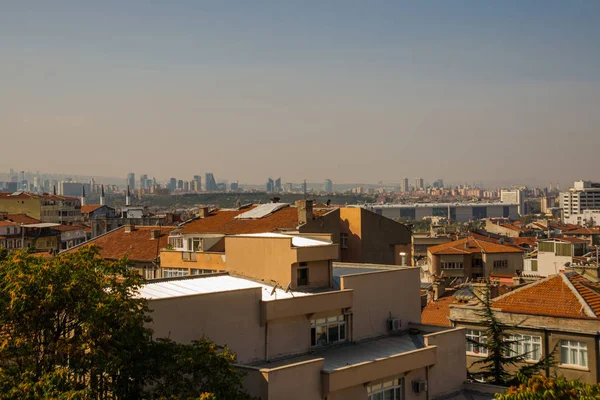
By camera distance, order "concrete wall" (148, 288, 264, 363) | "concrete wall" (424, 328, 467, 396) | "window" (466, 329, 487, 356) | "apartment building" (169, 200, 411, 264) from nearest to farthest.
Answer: "concrete wall" (148, 288, 264, 363)
"concrete wall" (424, 328, 467, 396)
"window" (466, 329, 487, 356)
"apartment building" (169, 200, 411, 264)

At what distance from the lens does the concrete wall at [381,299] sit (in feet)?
56.5

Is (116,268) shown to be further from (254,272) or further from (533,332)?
(533,332)

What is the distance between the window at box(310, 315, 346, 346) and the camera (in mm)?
16375

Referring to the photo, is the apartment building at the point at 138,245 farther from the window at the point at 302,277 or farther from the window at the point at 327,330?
the window at the point at 327,330

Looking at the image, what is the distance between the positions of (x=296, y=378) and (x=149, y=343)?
3.02 m

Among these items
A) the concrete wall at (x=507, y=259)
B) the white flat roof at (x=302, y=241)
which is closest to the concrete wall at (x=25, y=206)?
the concrete wall at (x=507, y=259)

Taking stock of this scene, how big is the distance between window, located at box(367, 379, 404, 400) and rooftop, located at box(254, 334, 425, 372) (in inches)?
24.0

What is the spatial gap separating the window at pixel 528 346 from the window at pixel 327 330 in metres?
6.61

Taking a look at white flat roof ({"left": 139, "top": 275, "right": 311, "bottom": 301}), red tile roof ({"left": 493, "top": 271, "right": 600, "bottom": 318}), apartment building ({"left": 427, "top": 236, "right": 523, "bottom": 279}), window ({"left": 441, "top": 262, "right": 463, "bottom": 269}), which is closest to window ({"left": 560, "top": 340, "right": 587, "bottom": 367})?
red tile roof ({"left": 493, "top": 271, "right": 600, "bottom": 318})

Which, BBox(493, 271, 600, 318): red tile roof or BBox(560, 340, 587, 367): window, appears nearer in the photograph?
BBox(560, 340, 587, 367): window

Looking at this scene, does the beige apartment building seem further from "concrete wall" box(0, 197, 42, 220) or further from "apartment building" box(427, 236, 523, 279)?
"concrete wall" box(0, 197, 42, 220)

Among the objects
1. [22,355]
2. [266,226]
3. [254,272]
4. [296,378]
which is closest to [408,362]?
[296,378]

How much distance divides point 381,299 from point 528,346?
19.9 ft

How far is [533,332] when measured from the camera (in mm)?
20969
